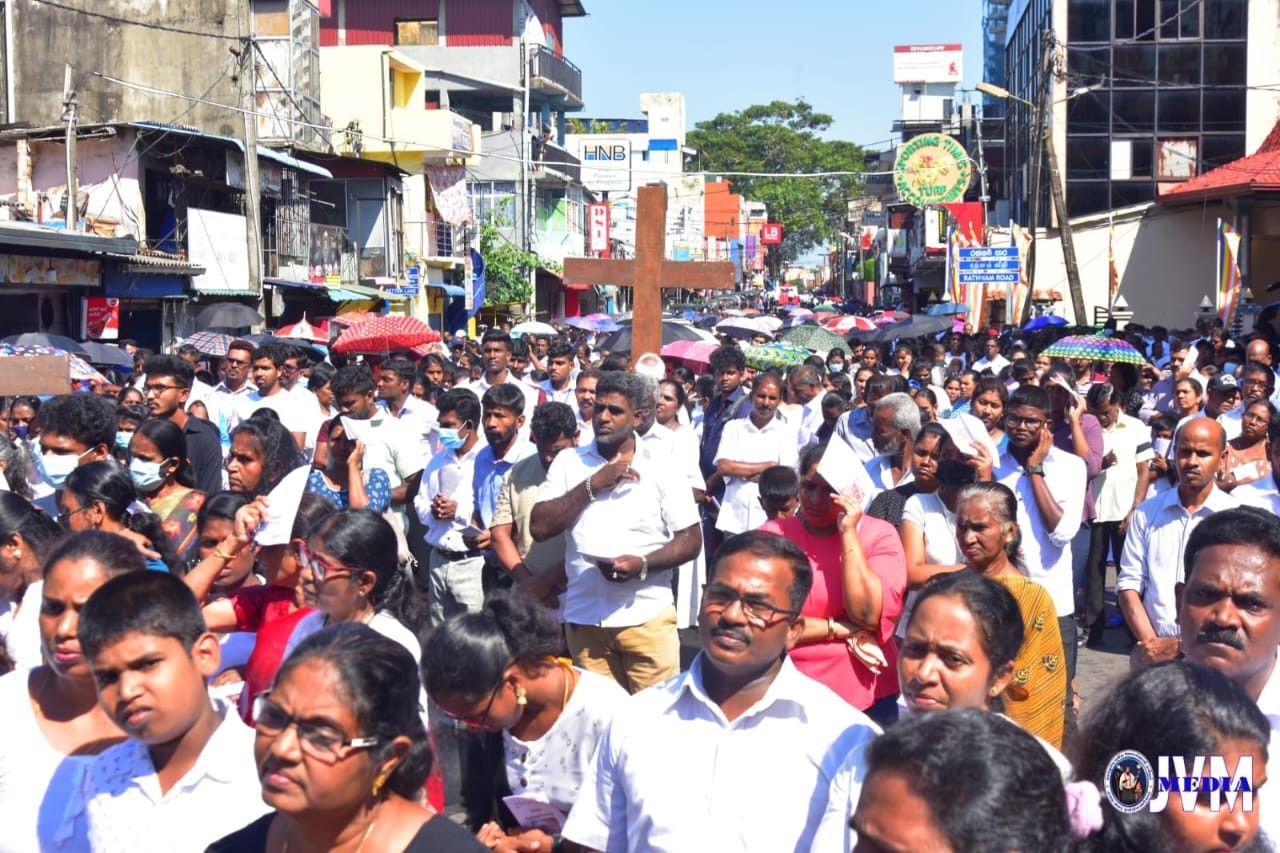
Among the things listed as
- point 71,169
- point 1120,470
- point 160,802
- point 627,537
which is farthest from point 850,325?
point 160,802

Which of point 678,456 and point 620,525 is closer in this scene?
point 620,525

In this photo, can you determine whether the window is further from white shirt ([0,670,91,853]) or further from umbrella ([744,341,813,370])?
white shirt ([0,670,91,853])

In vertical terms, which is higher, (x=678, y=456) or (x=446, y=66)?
(x=446, y=66)

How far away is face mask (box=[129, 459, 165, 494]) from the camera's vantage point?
5.91 metres

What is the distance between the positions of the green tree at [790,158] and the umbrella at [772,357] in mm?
69642

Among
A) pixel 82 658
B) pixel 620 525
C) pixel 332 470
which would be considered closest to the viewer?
pixel 82 658

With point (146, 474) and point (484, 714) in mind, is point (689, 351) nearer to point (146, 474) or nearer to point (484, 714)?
point (146, 474)

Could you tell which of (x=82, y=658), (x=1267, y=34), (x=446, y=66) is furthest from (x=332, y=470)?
(x=446, y=66)

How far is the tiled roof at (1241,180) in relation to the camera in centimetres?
2553

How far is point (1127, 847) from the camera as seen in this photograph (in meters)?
2.57

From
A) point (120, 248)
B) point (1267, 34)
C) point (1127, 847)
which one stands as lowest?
point (1127, 847)

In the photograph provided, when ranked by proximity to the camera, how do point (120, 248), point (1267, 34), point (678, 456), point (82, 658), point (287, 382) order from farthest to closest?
point (1267, 34)
point (120, 248)
point (287, 382)
point (678, 456)
point (82, 658)

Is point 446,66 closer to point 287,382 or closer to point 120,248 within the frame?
point 120,248

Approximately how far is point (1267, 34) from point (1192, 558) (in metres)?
35.8
